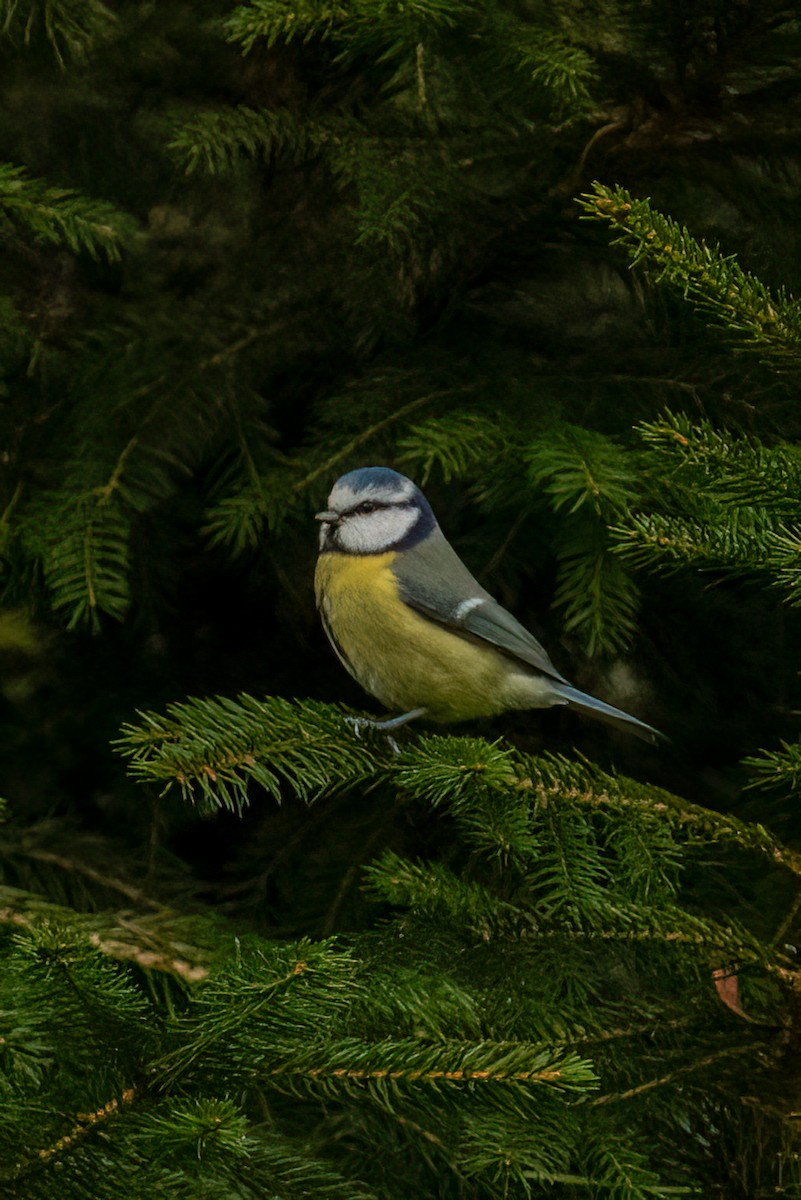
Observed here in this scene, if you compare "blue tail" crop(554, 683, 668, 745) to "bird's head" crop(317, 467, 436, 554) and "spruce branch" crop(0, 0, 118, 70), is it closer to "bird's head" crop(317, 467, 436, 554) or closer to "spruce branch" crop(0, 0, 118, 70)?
"bird's head" crop(317, 467, 436, 554)

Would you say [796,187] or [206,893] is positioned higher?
[796,187]

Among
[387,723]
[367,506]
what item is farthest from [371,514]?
[387,723]

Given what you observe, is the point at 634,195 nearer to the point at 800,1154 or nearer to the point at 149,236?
the point at 149,236

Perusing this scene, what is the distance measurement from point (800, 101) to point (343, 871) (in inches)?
50.8

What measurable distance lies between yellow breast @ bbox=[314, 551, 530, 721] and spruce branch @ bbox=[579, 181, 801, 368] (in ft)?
2.28

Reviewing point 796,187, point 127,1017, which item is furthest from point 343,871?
point 796,187

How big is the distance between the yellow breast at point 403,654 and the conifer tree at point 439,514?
0.07m

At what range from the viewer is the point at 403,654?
1586 mm

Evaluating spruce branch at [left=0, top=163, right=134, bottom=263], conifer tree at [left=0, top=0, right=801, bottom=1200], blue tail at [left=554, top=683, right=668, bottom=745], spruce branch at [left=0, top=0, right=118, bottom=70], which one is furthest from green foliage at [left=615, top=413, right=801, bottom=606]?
spruce branch at [left=0, top=0, right=118, bottom=70]

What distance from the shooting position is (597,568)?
1.58 m

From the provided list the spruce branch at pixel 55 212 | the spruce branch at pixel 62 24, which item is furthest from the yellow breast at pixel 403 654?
the spruce branch at pixel 62 24

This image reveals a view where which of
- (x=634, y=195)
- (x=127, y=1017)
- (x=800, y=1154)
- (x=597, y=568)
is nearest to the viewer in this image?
(x=127, y=1017)

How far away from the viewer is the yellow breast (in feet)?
5.20

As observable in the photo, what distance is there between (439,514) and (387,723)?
1.94ft
